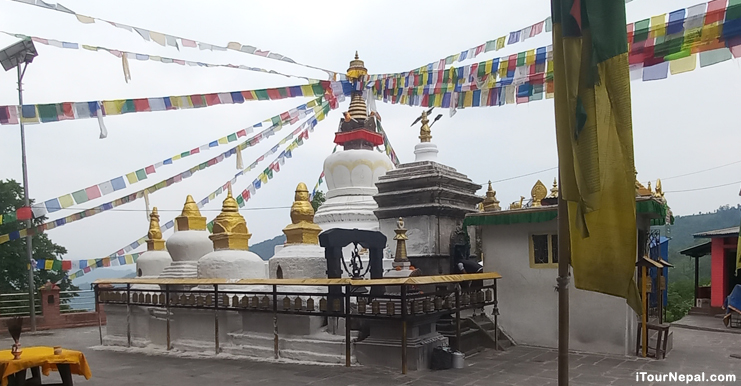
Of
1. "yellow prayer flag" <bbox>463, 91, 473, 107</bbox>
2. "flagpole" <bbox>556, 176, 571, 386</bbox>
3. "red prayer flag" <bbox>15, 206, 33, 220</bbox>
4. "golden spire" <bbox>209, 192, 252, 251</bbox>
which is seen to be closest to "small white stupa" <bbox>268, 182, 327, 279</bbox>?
"golden spire" <bbox>209, 192, 252, 251</bbox>

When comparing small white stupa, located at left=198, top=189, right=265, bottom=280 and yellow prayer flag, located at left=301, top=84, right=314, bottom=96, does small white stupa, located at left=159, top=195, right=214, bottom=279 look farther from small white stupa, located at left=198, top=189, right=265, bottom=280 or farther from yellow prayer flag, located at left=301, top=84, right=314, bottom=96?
yellow prayer flag, located at left=301, top=84, right=314, bottom=96

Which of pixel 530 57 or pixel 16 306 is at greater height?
pixel 530 57

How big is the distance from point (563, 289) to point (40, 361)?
20.4ft

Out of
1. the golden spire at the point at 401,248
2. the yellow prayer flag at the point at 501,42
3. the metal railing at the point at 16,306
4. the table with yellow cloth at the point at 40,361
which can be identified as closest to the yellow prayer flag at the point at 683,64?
the yellow prayer flag at the point at 501,42

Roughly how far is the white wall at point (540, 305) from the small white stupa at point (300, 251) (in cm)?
340

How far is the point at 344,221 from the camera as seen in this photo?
13078 mm

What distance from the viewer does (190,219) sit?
13.3 metres

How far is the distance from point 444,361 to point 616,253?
18.3ft

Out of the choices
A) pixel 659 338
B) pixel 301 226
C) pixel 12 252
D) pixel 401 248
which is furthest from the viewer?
pixel 12 252

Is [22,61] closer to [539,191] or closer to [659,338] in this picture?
[539,191]

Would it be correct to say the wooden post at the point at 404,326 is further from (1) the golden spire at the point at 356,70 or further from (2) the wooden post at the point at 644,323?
(1) the golden spire at the point at 356,70

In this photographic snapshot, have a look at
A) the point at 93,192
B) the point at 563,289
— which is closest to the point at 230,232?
the point at 93,192

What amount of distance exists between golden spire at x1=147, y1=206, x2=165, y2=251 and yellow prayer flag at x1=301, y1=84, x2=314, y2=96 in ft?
17.9

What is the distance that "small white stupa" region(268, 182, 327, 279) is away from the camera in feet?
34.1
